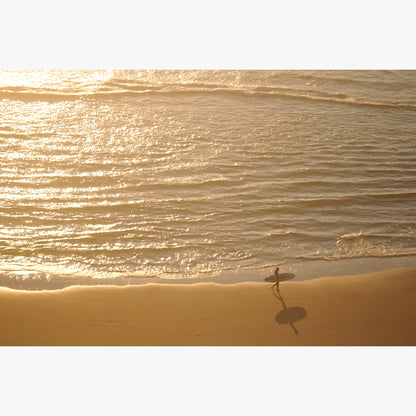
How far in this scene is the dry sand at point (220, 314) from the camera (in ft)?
22.2

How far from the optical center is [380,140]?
38.1 ft

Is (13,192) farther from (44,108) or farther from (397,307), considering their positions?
(397,307)

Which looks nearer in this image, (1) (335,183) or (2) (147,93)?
(1) (335,183)

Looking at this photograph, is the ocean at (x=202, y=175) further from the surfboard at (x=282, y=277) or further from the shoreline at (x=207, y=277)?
the surfboard at (x=282, y=277)

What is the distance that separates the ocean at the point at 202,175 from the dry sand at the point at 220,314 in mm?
387

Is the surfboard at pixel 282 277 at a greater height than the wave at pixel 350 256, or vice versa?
the wave at pixel 350 256

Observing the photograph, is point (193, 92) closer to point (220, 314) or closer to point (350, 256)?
point (350, 256)

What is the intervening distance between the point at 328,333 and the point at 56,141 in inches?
260

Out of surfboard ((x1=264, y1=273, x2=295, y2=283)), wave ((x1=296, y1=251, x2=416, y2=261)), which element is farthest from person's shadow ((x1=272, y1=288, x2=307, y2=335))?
wave ((x1=296, y1=251, x2=416, y2=261))

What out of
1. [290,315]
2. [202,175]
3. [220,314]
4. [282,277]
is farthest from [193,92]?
[290,315]

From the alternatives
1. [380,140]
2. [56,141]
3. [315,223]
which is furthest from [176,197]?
[380,140]

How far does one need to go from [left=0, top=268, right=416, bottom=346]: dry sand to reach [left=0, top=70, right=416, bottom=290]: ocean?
39cm

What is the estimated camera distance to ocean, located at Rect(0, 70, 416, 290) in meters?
8.30

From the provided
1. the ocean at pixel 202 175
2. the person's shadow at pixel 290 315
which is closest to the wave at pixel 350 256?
the ocean at pixel 202 175
